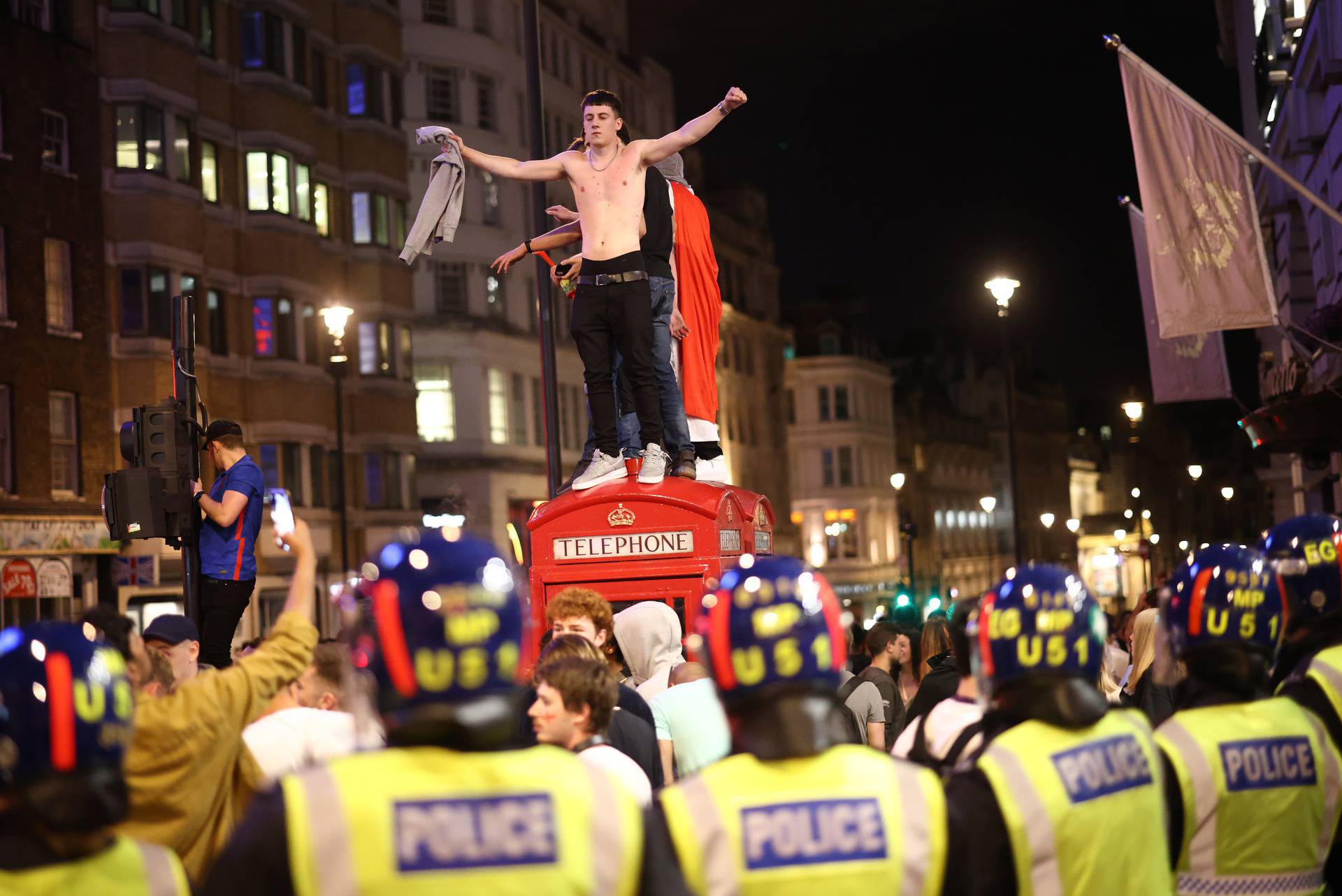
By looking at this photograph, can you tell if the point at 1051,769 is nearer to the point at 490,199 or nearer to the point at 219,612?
the point at 219,612

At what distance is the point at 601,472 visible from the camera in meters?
10.9

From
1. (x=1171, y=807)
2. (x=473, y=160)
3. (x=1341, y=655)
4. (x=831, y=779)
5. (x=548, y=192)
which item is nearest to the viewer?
(x=831, y=779)

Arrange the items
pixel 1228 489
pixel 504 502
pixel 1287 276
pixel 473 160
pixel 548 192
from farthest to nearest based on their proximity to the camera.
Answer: pixel 1228 489 < pixel 548 192 < pixel 504 502 < pixel 1287 276 < pixel 473 160

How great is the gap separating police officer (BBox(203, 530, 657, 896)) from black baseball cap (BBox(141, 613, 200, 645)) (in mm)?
3200

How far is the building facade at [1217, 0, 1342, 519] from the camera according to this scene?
18.3m

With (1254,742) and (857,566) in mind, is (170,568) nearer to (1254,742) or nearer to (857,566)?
(1254,742)

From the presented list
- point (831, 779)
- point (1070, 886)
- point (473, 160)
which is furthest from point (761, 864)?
point (473, 160)

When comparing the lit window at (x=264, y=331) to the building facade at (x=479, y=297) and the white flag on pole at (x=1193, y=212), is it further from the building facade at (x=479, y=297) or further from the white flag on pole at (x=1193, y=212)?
the white flag on pole at (x=1193, y=212)

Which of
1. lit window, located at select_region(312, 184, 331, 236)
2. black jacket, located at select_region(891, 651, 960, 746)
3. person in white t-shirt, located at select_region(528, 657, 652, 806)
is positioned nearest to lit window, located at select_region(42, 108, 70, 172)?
lit window, located at select_region(312, 184, 331, 236)

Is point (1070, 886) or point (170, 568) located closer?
point (1070, 886)

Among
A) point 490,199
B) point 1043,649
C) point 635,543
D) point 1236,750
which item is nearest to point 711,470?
point 635,543

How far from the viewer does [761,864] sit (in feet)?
11.7

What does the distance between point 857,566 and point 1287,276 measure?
169 ft

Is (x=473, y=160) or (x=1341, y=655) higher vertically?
(x=473, y=160)
